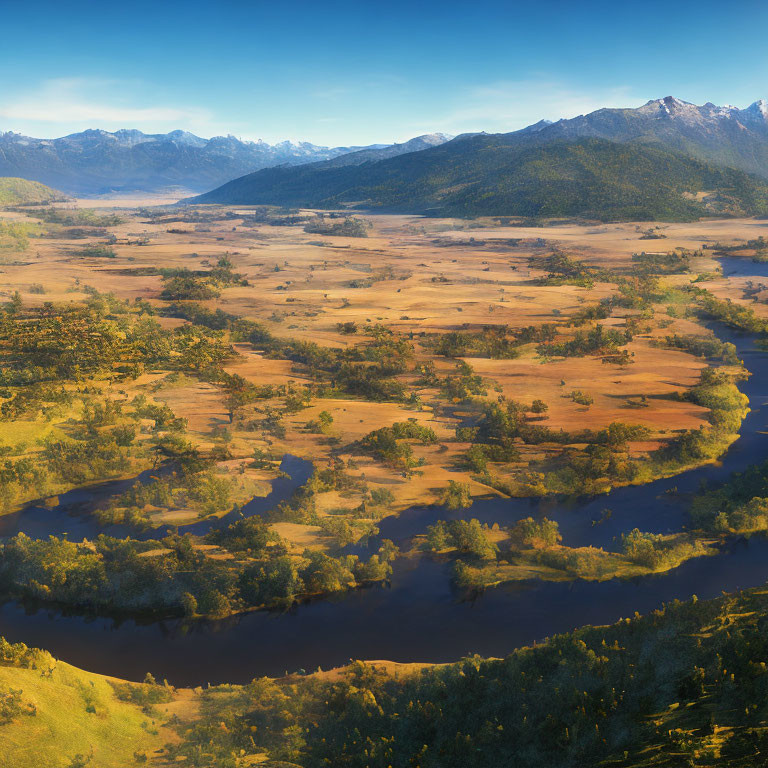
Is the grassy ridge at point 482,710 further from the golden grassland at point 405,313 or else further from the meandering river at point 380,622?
the golden grassland at point 405,313

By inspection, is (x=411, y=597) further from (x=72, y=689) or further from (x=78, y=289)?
(x=78, y=289)

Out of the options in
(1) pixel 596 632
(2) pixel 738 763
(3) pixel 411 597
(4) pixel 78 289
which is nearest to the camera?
(2) pixel 738 763

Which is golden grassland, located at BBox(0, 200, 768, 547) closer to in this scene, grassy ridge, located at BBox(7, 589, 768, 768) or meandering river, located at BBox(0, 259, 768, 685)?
meandering river, located at BBox(0, 259, 768, 685)

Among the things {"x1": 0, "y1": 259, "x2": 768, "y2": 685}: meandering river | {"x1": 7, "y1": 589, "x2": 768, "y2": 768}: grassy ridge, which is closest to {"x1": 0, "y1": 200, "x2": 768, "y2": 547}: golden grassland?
{"x1": 0, "y1": 259, "x2": 768, "y2": 685}: meandering river

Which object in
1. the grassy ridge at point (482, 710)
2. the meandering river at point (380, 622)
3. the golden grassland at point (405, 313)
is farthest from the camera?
the golden grassland at point (405, 313)

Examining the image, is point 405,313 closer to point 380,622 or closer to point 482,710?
point 380,622

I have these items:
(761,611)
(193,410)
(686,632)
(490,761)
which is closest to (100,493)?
(193,410)

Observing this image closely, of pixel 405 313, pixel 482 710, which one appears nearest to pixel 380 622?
pixel 482 710

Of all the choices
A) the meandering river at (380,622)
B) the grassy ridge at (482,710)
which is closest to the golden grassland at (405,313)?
the meandering river at (380,622)

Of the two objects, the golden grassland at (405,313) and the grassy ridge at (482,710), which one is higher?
the golden grassland at (405,313)
